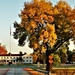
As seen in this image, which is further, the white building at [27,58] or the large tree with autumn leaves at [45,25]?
the white building at [27,58]

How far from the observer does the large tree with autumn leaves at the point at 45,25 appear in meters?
51.0

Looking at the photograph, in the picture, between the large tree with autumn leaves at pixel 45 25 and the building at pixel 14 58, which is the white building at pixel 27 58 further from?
the large tree with autumn leaves at pixel 45 25

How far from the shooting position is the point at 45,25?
51.6 m

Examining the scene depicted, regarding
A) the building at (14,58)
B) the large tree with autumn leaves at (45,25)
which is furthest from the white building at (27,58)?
the large tree with autumn leaves at (45,25)

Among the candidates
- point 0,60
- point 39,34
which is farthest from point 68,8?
point 0,60

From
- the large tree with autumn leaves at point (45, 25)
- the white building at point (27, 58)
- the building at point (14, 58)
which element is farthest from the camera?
the building at point (14, 58)

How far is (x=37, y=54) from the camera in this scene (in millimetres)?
55156

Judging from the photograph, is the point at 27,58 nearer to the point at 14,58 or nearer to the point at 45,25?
the point at 14,58

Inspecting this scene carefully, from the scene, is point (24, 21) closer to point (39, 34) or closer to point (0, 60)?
point (39, 34)

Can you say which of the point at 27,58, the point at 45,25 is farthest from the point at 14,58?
the point at 45,25

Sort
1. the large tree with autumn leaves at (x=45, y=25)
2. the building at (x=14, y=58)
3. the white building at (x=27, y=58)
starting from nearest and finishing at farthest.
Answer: the large tree with autumn leaves at (x=45, y=25) < the white building at (x=27, y=58) < the building at (x=14, y=58)

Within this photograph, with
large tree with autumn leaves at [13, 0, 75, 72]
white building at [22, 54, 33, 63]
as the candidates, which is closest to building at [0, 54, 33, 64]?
white building at [22, 54, 33, 63]

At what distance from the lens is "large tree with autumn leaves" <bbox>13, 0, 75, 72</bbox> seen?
51.0 metres

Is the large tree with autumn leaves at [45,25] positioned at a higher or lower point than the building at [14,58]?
lower
